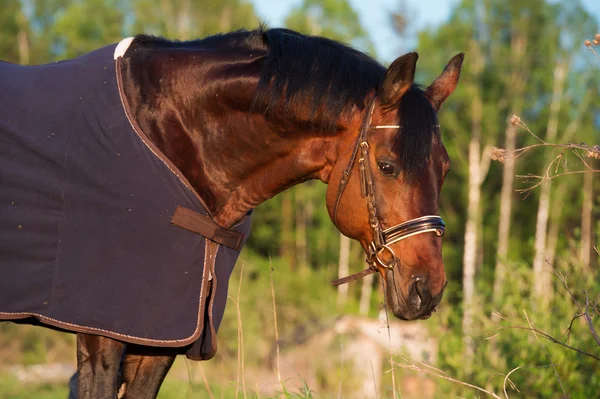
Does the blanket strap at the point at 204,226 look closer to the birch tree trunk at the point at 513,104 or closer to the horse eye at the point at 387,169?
the horse eye at the point at 387,169

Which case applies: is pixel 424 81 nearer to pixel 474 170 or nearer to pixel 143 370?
pixel 474 170

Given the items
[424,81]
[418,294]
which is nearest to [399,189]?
[418,294]

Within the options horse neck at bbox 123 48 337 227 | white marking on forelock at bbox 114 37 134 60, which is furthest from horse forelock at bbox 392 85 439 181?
white marking on forelock at bbox 114 37 134 60

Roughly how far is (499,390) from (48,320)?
4.24 m

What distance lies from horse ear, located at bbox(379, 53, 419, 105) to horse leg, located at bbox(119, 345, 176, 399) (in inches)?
63.8

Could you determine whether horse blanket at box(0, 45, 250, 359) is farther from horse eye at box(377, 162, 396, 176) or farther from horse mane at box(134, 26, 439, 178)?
horse eye at box(377, 162, 396, 176)

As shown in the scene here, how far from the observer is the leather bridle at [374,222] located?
3.21m

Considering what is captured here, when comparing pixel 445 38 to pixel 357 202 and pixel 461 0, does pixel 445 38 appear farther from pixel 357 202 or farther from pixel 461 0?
pixel 357 202

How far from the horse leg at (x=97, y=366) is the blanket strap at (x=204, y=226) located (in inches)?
23.6

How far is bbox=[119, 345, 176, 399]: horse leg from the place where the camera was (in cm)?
363

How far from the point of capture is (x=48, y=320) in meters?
3.19

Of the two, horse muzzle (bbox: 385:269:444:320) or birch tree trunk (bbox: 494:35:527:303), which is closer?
horse muzzle (bbox: 385:269:444:320)

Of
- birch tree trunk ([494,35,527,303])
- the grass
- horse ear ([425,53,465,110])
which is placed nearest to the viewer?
horse ear ([425,53,465,110])

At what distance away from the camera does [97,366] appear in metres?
3.22
